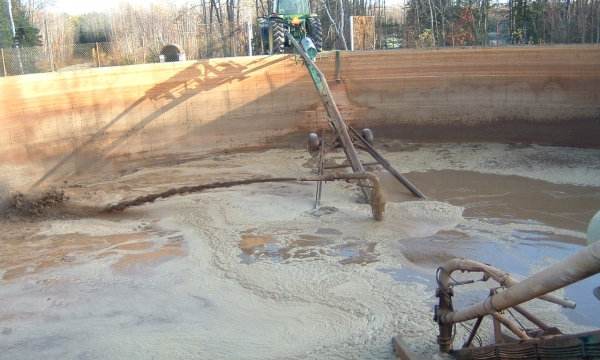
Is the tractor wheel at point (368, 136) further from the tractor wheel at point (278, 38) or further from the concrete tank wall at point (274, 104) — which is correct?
the tractor wheel at point (278, 38)

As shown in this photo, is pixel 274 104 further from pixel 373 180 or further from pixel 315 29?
pixel 373 180

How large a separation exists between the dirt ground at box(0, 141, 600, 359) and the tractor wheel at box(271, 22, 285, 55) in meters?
4.36

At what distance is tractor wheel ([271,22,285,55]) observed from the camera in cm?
1795

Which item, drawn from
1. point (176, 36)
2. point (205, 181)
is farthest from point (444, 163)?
point (176, 36)

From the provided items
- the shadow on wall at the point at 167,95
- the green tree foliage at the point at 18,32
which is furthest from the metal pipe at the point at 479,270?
the green tree foliage at the point at 18,32

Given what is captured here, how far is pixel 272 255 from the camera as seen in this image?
31.2 ft

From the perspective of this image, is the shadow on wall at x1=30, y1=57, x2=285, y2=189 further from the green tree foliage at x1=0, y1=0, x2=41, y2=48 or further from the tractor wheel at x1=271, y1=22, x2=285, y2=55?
the green tree foliage at x1=0, y1=0, x2=41, y2=48

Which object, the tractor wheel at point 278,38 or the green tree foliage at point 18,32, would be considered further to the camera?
the green tree foliage at point 18,32

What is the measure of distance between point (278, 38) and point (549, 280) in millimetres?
15312

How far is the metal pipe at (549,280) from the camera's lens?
3.05 metres

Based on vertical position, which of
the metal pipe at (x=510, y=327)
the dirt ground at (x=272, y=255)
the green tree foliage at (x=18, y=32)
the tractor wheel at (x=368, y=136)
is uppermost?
the green tree foliage at (x=18, y=32)

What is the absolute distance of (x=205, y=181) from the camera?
46.8ft

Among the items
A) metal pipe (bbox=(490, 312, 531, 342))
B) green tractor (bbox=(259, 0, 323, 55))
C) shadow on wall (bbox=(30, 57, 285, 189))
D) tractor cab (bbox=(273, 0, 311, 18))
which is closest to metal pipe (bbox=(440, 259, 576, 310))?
metal pipe (bbox=(490, 312, 531, 342))

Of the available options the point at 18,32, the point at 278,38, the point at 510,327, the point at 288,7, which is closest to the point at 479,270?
the point at 510,327
